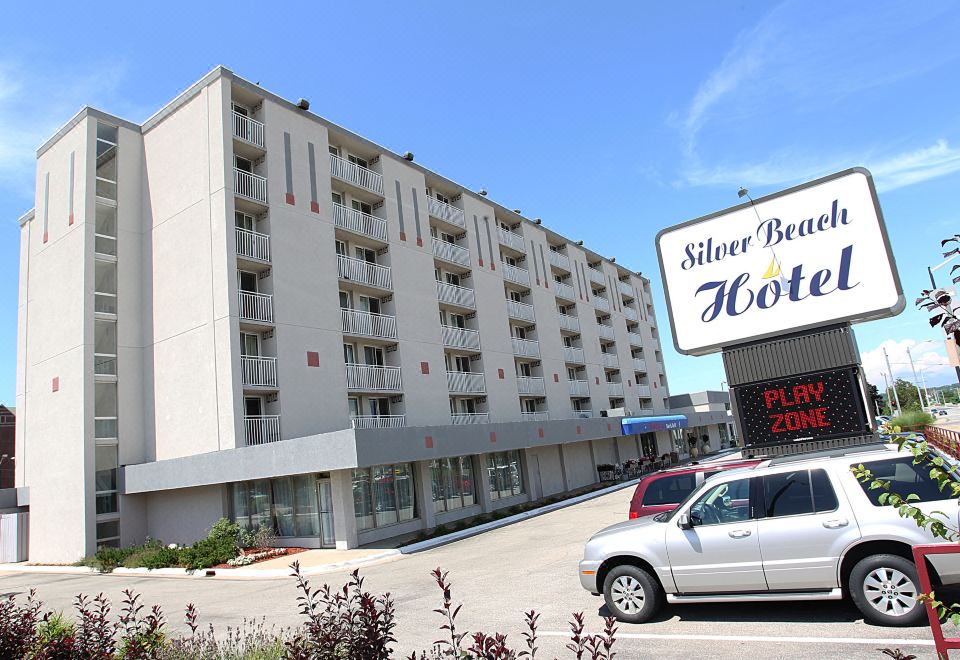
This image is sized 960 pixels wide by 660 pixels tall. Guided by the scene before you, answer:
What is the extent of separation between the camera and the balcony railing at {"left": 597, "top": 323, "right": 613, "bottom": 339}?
4798cm

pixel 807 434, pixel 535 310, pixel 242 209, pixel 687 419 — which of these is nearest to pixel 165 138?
pixel 242 209

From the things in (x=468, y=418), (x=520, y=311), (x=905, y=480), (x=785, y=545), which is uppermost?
(x=520, y=311)

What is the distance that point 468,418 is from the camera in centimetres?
3183

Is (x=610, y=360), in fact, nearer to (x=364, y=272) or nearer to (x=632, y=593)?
(x=364, y=272)

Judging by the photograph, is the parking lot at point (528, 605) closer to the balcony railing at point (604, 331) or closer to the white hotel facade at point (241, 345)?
the white hotel facade at point (241, 345)

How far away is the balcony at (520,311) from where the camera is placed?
3731 centimetres

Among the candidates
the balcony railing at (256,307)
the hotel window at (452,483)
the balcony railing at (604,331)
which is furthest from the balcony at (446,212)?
the balcony railing at (604,331)

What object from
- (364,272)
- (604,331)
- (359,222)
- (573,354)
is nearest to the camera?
(364,272)

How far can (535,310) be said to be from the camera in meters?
39.5

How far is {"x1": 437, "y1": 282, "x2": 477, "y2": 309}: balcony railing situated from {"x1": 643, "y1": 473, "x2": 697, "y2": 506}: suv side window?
20.5 metres

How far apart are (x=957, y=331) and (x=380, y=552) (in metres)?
17.3

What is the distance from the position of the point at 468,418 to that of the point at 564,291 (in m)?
15.8

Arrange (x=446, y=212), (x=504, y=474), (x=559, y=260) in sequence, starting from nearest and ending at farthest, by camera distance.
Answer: (x=504, y=474)
(x=446, y=212)
(x=559, y=260)

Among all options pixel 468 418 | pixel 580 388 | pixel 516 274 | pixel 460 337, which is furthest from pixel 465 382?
pixel 580 388
